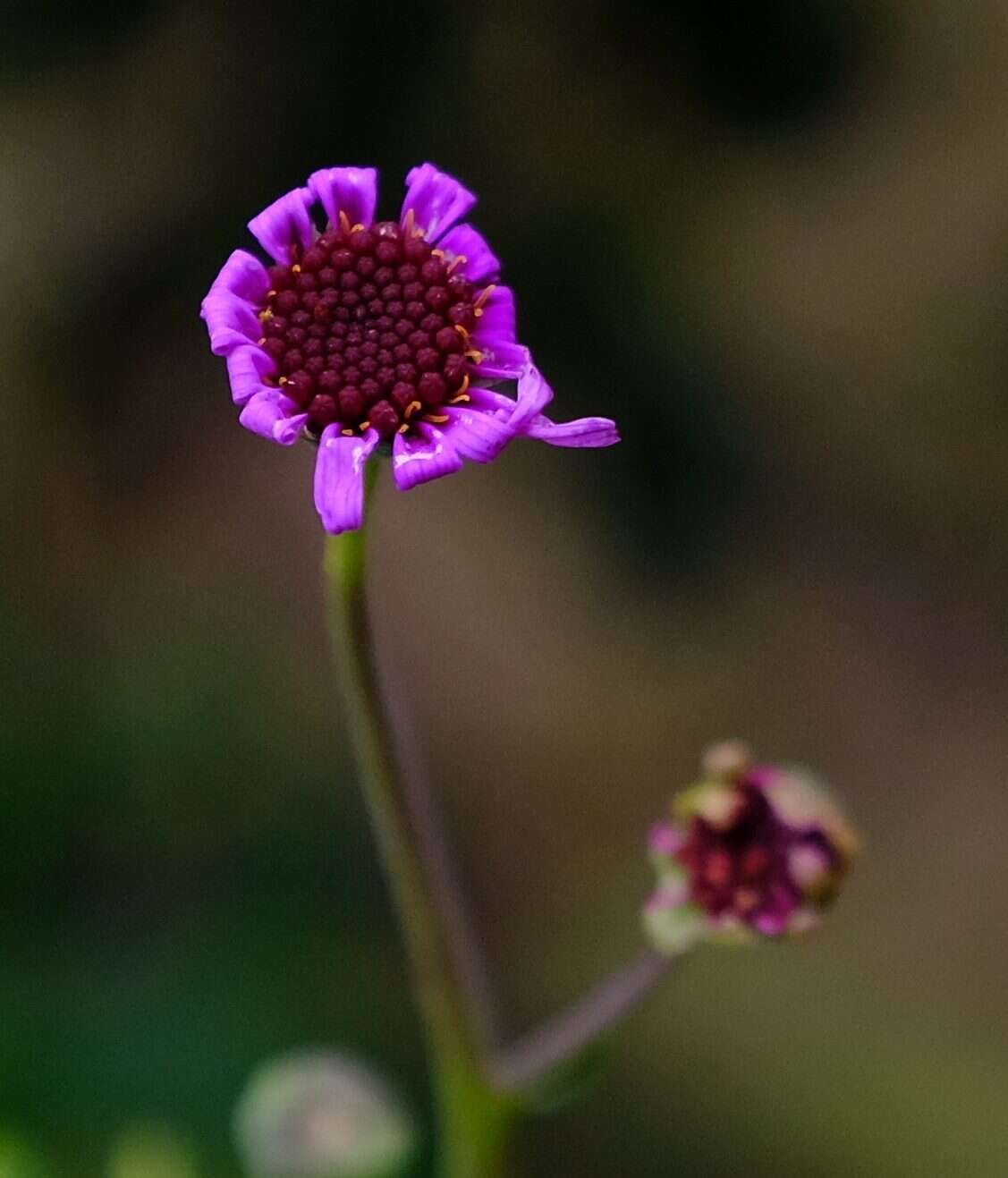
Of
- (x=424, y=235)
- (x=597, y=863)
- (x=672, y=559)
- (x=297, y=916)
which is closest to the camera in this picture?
(x=424, y=235)

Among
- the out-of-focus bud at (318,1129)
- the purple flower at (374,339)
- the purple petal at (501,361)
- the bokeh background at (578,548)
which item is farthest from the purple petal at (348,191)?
the bokeh background at (578,548)

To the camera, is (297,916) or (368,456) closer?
(368,456)

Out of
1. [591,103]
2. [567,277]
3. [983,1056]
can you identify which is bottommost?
[983,1056]

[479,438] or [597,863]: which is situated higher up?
[479,438]

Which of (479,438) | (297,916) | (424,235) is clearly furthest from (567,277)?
(479,438)

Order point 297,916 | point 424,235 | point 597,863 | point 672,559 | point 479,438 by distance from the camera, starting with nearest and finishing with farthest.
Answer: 1. point 479,438
2. point 424,235
3. point 297,916
4. point 597,863
5. point 672,559

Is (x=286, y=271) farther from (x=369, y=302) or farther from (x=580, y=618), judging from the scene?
(x=580, y=618)

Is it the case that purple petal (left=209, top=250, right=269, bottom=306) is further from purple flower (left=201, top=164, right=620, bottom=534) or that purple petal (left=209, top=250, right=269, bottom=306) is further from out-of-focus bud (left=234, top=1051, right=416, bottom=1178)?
out-of-focus bud (left=234, top=1051, right=416, bottom=1178)
